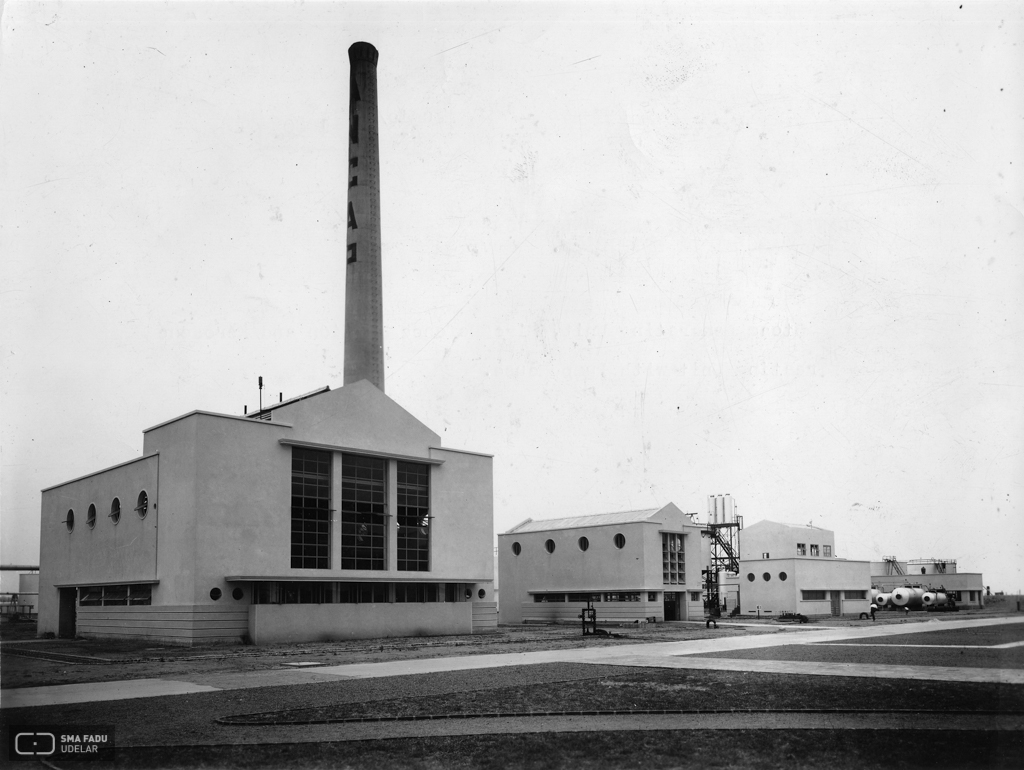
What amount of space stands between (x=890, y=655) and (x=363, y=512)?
23882mm

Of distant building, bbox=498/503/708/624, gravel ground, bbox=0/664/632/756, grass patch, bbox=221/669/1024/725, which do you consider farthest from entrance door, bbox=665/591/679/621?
grass patch, bbox=221/669/1024/725

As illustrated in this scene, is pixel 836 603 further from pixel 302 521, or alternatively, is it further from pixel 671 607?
pixel 302 521

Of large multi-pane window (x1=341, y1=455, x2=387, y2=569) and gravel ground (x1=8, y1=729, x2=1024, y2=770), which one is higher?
large multi-pane window (x1=341, y1=455, x2=387, y2=569)

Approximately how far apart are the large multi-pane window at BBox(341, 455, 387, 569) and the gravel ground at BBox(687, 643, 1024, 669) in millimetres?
19037

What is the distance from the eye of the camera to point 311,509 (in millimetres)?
38031

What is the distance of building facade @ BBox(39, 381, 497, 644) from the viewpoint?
1351 inches

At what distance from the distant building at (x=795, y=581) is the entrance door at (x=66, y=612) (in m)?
44.9

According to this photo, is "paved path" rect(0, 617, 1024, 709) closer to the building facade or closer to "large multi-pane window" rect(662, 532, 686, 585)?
the building facade

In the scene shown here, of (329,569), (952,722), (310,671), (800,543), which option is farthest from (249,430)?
(800,543)

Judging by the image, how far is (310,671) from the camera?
20422 mm

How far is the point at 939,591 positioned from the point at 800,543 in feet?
41.6

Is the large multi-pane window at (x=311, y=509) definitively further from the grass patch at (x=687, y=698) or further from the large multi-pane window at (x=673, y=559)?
the large multi-pane window at (x=673, y=559)

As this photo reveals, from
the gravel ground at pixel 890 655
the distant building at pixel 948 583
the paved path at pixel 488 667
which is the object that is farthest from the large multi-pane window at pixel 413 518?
the distant building at pixel 948 583

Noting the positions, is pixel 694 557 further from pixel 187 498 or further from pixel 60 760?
pixel 60 760
